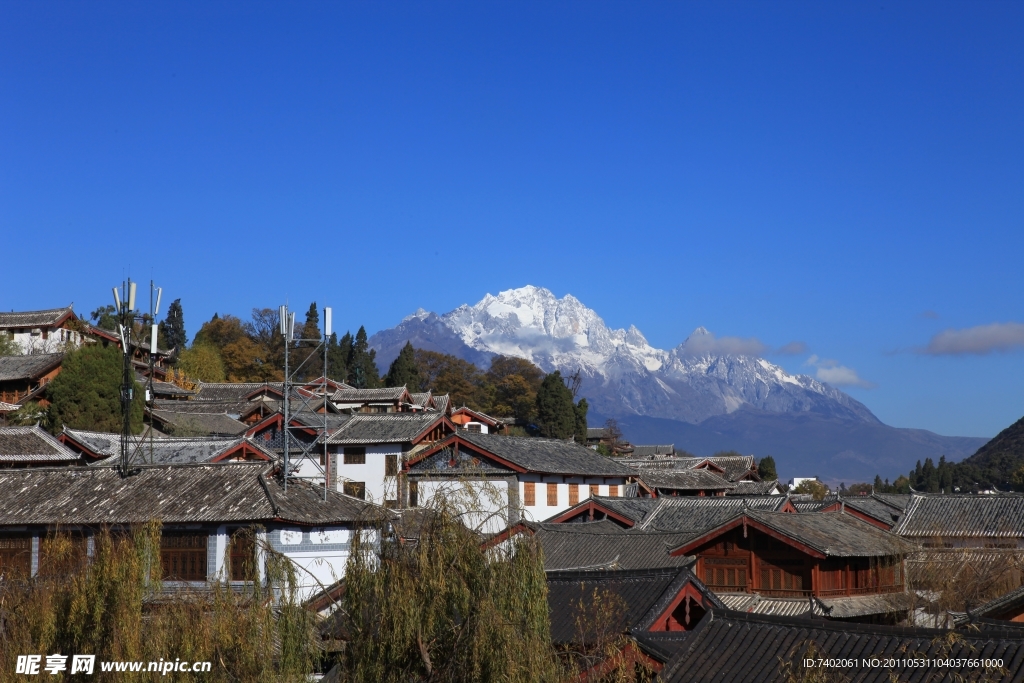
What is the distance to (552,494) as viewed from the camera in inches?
1976

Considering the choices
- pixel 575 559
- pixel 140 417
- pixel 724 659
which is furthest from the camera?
pixel 140 417

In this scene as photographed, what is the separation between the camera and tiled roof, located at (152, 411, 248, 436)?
2345 inches

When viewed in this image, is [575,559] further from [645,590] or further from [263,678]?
[263,678]

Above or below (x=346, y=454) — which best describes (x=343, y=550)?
below

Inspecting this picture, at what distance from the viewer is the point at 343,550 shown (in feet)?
95.2

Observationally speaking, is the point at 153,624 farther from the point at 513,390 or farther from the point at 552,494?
the point at 513,390

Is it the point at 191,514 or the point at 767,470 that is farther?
the point at 767,470

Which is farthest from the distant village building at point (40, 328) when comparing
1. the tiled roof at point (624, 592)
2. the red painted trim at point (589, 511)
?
the tiled roof at point (624, 592)

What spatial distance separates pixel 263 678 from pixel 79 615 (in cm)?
302

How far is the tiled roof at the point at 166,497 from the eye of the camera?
91.1 ft

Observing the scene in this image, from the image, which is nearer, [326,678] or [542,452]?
[326,678]

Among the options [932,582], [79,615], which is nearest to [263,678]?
[79,615]

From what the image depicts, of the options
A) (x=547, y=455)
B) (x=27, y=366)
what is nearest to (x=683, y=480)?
(x=547, y=455)

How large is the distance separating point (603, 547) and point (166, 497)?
593 inches
